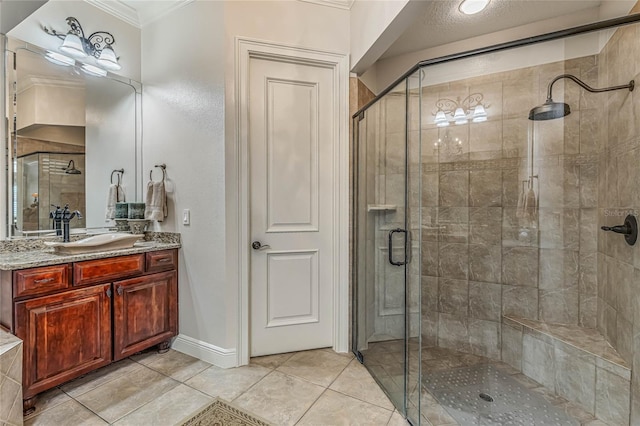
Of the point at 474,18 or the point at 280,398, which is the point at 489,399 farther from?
the point at 474,18

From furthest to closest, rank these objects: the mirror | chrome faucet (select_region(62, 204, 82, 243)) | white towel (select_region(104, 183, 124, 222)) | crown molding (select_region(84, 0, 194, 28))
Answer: white towel (select_region(104, 183, 124, 222)) < crown molding (select_region(84, 0, 194, 28)) < chrome faucet (select_region(62, 204, 82, 243)) < the mirror

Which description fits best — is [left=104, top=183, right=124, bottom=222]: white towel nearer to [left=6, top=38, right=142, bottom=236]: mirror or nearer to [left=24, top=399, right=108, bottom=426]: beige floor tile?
[left=6, top=38, right=142, bottom=236]: mirror

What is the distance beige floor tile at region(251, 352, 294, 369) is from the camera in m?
2.18

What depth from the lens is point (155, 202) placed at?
2.31 metres

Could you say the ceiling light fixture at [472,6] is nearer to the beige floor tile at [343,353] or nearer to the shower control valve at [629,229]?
the shower control valve at [629,229]

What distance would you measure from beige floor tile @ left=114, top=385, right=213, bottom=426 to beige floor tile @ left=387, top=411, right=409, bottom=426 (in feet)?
3.46

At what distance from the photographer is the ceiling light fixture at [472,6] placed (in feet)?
6.64

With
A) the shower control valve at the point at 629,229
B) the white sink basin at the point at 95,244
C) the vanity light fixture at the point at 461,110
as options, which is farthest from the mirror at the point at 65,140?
the shower control valve at the point at 629,229

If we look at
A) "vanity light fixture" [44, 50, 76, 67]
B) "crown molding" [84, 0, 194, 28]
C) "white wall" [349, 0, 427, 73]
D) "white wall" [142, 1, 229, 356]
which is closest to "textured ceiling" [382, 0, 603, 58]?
"white wall" [349, 0, 427, 73]

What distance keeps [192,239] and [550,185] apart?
2672 mm

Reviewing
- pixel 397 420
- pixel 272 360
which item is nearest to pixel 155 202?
pixel 272 360

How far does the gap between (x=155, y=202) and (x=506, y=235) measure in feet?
8.97

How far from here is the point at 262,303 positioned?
228cm

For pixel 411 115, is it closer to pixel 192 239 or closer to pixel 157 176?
pixel 192 239
